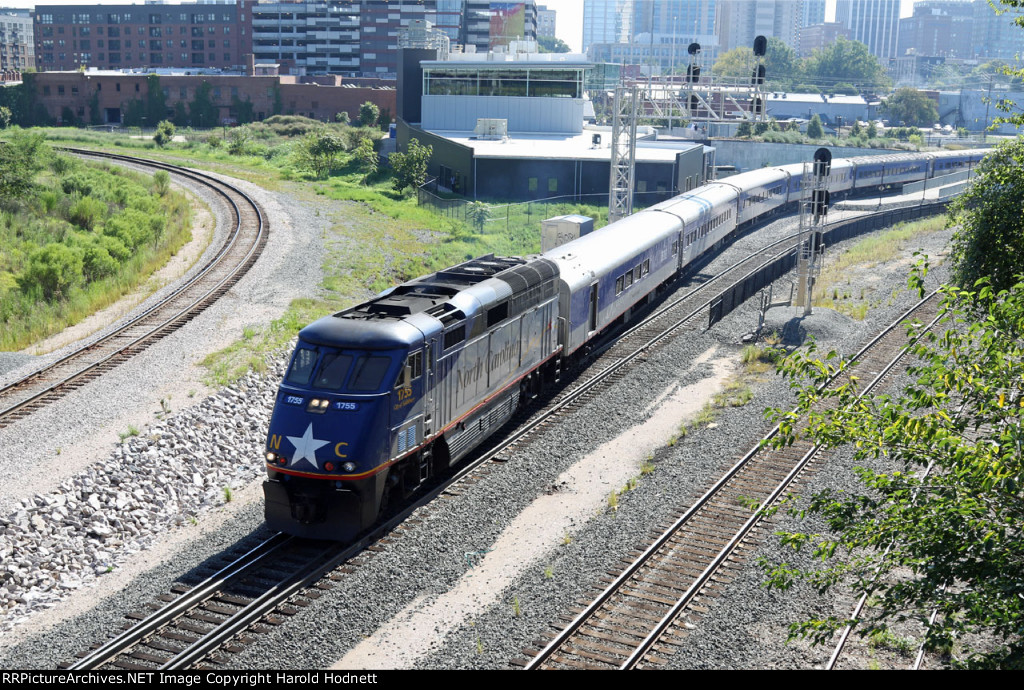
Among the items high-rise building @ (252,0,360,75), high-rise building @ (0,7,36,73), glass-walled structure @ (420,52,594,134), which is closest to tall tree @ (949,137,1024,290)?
glass-walled structure @ (420,52,594,134)

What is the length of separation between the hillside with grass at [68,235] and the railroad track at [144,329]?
2.35m

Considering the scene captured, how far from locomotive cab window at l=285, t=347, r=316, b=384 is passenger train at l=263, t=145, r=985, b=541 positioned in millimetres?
17

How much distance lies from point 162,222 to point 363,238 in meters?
8.21

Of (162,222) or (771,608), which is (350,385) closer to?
(771,608)

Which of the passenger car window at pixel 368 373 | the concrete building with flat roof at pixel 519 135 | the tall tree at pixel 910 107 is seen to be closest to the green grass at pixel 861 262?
the concrete building with flat roof at pixel 519 135

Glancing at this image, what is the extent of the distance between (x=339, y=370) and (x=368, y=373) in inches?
20.6

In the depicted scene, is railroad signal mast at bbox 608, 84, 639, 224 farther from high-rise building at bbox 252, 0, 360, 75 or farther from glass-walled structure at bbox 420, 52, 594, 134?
high-rise building at bbox 252, 0, 360, 75

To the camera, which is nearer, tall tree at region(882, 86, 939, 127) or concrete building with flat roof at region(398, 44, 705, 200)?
concrete building with flat roof at region(398, 44, 705, 200)

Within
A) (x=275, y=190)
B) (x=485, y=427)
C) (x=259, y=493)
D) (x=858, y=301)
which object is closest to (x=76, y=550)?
(x=259, y=493)

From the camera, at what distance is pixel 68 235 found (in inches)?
1454

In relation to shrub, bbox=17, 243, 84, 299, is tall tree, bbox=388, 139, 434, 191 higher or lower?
higher

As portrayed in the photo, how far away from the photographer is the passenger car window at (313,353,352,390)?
1661 cm

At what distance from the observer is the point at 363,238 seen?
41469 mm

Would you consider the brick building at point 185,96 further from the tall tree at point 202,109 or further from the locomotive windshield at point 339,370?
the locomotive windshield at point 339,370
